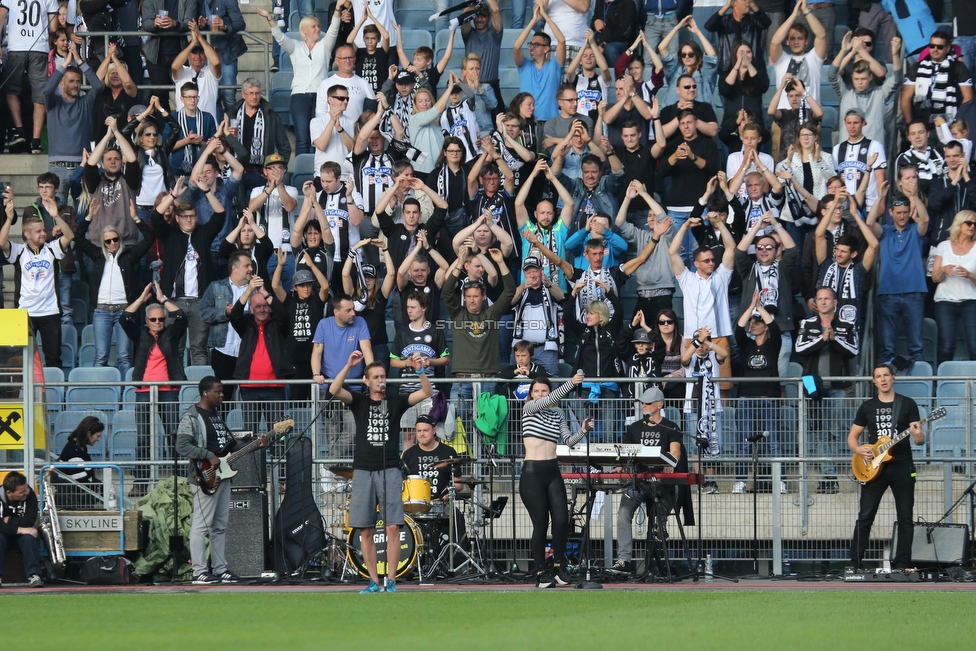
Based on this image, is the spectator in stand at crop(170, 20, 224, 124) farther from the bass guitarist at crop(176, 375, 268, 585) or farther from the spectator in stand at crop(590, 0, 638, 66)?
the bass guitarist at crop(176, 375, 268, 585)

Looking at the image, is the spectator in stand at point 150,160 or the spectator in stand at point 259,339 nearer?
the spectator in stand at point 259,339

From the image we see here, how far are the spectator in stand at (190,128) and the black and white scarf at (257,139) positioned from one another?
451mm

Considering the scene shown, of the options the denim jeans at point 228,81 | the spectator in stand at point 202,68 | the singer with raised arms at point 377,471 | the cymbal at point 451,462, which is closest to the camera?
the singer with raised arms at point 377,471

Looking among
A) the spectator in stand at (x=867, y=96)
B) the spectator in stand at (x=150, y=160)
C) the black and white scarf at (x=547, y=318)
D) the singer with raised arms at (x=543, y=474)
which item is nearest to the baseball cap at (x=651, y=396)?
the singer with raised arms at (x=543, y=474)

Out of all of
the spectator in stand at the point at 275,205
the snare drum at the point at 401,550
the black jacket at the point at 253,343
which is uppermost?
the spectator in stand at the point at 275,205

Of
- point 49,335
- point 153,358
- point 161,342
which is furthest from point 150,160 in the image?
point 153,358

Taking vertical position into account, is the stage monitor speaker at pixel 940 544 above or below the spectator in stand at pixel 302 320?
below

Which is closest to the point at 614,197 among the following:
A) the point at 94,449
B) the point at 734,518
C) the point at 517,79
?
the point at 517,79

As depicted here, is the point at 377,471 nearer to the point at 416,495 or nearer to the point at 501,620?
the point at 416,495

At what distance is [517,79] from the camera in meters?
22.9

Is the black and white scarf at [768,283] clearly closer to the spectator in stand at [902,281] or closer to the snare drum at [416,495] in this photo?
the spectator in stand at [902,281]

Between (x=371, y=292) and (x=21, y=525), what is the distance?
16.9 ft

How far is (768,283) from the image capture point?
18.9 m

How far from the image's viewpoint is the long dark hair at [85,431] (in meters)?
17.7
